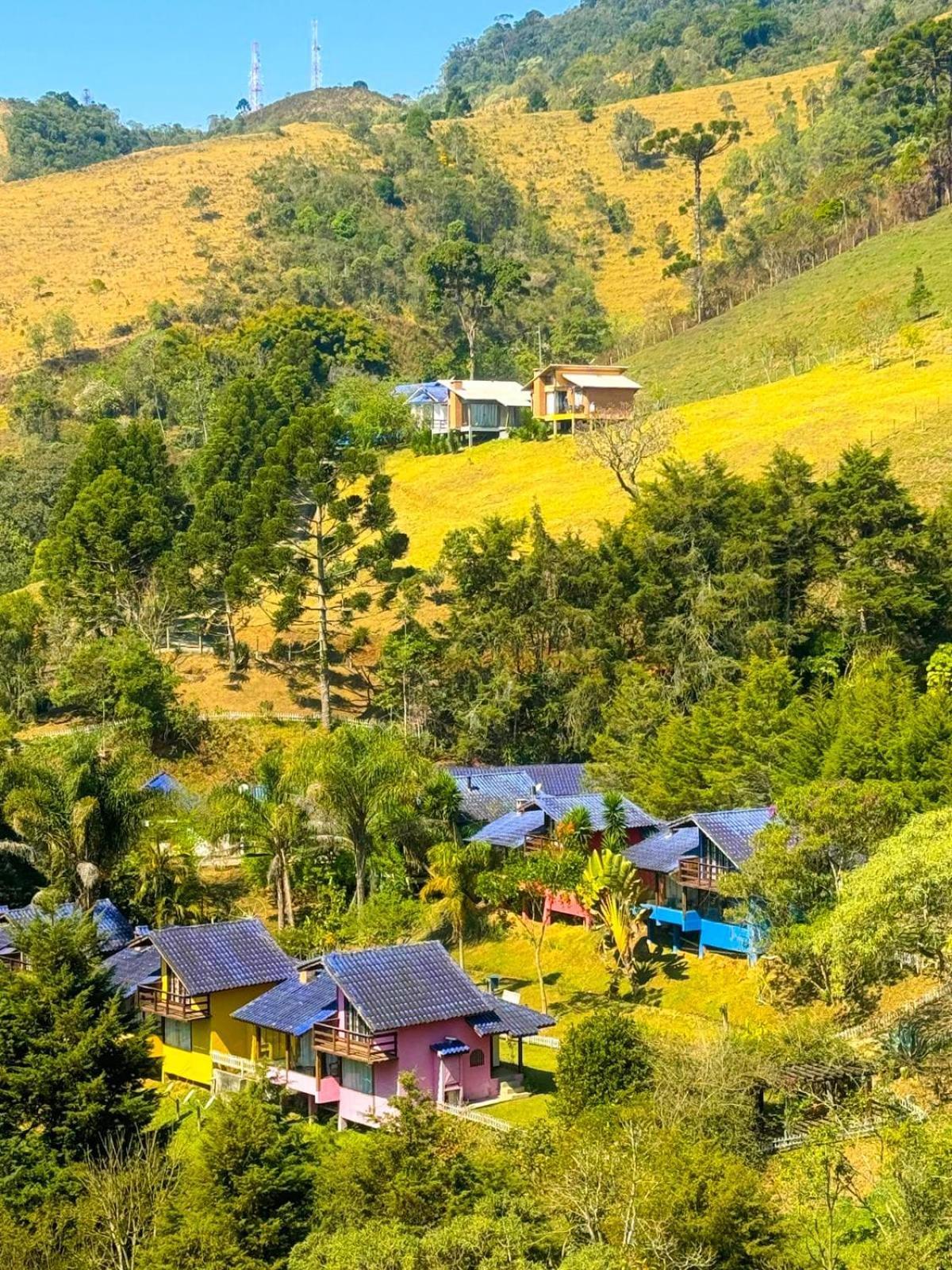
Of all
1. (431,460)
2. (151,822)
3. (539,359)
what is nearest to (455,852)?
(151,822)

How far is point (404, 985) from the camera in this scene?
3584 centimetres

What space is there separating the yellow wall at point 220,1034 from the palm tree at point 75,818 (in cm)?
896

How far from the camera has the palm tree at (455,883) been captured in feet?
146

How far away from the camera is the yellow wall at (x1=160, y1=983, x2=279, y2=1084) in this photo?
39.3 metres

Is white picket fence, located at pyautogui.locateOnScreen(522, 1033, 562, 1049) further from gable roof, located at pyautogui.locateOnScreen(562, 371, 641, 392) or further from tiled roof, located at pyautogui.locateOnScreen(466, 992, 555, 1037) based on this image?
gable roof, located at pyautogui.locateOnScreen(562, 371, 641, 392)

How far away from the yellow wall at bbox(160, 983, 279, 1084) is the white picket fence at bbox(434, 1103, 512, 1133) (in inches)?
250

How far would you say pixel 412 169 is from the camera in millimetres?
161125

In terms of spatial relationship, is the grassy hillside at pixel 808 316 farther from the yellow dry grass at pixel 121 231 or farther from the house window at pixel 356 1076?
the house window at pixel 356 1076

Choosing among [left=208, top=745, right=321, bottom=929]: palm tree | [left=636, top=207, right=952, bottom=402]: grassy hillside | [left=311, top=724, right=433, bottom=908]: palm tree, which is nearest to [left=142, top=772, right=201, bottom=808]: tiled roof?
[left=208, top=745, right=321, bottom=929]: palm tree

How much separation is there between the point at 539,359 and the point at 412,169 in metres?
49.5

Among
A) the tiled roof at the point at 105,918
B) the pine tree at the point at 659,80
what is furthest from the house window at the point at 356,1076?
the pine tree at the point at 659,80

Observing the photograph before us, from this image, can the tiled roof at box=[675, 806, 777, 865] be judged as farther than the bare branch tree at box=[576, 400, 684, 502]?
No

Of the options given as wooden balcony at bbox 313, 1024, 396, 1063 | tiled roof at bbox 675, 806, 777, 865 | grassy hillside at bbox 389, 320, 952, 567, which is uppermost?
grassy hillside at bbox 389, 320, 952, 567

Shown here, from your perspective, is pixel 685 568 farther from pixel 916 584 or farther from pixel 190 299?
pixel 190 299
